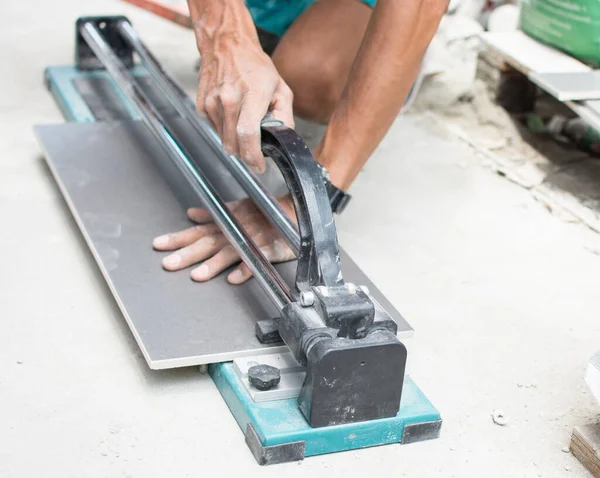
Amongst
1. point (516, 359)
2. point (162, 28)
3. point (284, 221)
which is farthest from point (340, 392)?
point (162, 28)

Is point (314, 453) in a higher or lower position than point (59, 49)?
higher

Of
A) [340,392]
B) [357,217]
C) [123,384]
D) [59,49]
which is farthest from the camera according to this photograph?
[59,49]

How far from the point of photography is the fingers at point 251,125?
1.61 m

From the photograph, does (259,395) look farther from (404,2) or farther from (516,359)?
(404,2)

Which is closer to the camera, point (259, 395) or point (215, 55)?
point (259, 395)

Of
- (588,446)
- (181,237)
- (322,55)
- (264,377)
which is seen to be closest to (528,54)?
(322,55)

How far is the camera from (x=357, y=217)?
92.8 inches

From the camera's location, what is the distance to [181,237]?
1.92 metres

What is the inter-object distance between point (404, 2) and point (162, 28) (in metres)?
1.89

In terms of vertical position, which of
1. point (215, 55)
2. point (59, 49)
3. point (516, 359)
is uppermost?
point (215, 55)

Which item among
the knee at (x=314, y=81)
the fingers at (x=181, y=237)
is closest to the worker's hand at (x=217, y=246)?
A: the fingers at (x=181, y=237)

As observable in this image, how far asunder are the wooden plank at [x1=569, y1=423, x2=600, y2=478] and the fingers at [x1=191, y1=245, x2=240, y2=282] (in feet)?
2.42

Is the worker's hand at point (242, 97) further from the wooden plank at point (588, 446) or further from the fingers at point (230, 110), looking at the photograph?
the wooden plank at point (588, 446)

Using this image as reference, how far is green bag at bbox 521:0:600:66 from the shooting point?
2.64 metres
